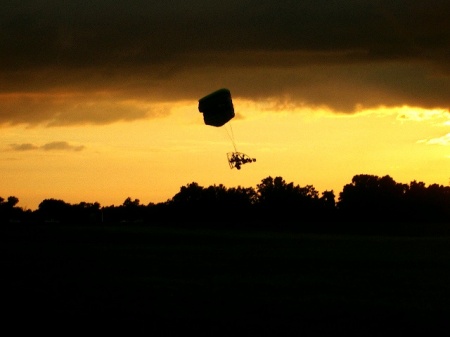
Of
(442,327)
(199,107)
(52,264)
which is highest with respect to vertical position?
(199,107)

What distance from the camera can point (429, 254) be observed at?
33.6 metres

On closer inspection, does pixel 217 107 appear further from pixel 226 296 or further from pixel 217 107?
pixel 226 296

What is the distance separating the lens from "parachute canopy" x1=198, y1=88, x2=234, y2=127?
32.4m

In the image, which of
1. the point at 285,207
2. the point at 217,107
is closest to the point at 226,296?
the point at 217,107

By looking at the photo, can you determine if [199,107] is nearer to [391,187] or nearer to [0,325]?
Answer: [0,325]

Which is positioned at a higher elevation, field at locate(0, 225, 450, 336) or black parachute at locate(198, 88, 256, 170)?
black parachute at locate(198, 88, 256, 170)

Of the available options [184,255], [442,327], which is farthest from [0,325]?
[184,255]

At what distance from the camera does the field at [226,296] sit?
45.0 feet

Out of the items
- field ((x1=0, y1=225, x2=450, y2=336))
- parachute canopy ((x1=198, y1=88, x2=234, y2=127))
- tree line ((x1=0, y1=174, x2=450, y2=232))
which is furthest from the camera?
tree line ((x1=0, y1=174, x2=450, y2=232))

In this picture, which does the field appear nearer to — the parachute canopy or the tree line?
the parachute canopy

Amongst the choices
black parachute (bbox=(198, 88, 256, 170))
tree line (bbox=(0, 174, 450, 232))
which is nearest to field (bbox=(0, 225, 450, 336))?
black parachute (bbox=(198, 88, 256, 170))

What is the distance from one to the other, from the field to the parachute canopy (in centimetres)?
621

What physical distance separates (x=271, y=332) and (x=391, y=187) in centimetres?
14185

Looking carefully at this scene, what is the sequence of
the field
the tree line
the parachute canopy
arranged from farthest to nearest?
the tree line, the parachute canopy, the field
